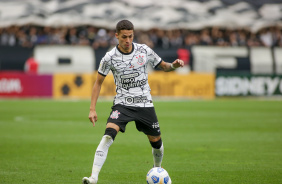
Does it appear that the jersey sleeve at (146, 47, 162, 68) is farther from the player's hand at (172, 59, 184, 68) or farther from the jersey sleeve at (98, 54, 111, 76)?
the jersey sleeve at (98, 54, 111, 76)

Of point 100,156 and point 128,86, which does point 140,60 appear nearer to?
point 128,86

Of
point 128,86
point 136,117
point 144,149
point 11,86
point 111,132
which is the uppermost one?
point 128,86

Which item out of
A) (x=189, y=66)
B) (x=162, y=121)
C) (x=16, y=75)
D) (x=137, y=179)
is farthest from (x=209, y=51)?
(x=137, y=179)

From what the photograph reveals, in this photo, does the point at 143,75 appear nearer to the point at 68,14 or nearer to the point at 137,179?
the point at 137,179

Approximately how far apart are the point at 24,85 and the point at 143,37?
721 cm

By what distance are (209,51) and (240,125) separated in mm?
15423

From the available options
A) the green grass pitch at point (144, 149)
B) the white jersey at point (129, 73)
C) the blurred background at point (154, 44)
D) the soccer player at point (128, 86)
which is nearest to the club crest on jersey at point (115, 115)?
the soccer player at point (128, 86)

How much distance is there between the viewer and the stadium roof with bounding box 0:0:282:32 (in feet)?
102

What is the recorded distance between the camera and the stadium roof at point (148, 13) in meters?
31.0

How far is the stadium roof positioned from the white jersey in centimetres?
2365

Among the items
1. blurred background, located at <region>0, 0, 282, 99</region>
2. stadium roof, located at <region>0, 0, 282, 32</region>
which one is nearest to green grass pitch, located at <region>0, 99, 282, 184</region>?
blurred background, located at <region>0, 0, 282, 99</region>

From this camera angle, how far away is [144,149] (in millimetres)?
12289

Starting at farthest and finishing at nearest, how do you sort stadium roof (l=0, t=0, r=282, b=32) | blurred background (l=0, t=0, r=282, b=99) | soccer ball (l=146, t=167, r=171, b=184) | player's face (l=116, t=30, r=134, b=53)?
stadium roof (l=0, t=0, r=282, b=32), blurred background (l=0, t=0, r=282, b=99), player's face (l=116, t=30, r=134, b=53), soccer ball (l=146, t=167, r=171, b=184)

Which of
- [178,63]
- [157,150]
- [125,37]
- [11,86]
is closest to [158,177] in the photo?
[157,150]
